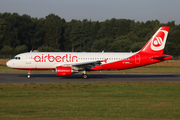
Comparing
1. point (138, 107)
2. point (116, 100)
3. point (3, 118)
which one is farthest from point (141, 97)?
point (3, 118)

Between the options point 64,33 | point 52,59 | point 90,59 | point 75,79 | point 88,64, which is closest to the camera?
point 75,79

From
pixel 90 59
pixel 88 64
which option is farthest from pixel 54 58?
pixel 90 59

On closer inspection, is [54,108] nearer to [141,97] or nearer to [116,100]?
[116,100]

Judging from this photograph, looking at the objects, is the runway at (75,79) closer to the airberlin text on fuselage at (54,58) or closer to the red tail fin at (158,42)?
the airberlin text on fuselage at (54,58)

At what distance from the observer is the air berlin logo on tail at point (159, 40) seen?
3266cm

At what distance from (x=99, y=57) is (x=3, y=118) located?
21927 mm

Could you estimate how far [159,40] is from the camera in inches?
1287

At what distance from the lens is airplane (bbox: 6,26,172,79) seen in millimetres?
31531

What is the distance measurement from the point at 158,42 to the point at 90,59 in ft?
30.8

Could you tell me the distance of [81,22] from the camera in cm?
12588

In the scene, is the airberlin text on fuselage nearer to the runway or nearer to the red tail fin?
the runway

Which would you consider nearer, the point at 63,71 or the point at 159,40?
the point at 63,71

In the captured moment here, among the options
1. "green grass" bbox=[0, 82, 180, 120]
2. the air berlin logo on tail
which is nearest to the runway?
the air berlin logo on tail

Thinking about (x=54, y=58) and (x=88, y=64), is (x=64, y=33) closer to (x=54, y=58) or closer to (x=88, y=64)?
(x=54, y=58)
